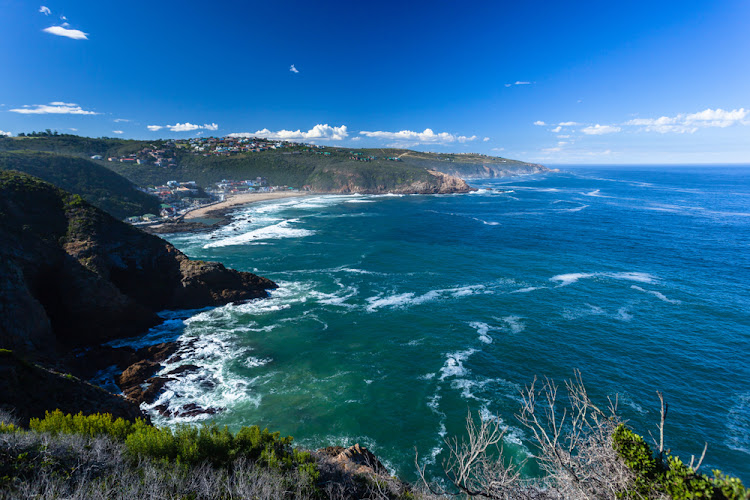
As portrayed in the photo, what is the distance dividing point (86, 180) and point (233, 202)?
44.4m

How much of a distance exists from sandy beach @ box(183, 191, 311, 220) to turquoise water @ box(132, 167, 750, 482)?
1413 inches

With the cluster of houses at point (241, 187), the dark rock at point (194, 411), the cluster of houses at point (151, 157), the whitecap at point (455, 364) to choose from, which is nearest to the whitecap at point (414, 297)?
the whitecap at point (455, 364)

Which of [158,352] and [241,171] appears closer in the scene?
[158,352]

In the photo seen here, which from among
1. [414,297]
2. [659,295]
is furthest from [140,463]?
[659,295]

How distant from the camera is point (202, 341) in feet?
119

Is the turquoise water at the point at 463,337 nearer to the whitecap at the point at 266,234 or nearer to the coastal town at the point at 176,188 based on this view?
the whitecap at the point at 266,234

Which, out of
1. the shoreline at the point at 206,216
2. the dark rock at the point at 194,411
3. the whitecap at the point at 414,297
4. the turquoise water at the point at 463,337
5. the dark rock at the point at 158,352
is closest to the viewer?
the turquoise water at the point at 463,337

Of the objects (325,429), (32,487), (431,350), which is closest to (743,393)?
(431,350)

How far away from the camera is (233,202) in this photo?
131000mm

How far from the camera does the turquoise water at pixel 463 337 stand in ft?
83.1

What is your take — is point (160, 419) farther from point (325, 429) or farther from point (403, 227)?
point (403, 227)

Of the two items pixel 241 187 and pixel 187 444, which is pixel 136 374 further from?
pixel 241 187

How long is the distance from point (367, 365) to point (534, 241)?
191ft

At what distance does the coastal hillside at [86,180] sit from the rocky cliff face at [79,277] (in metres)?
59.3
